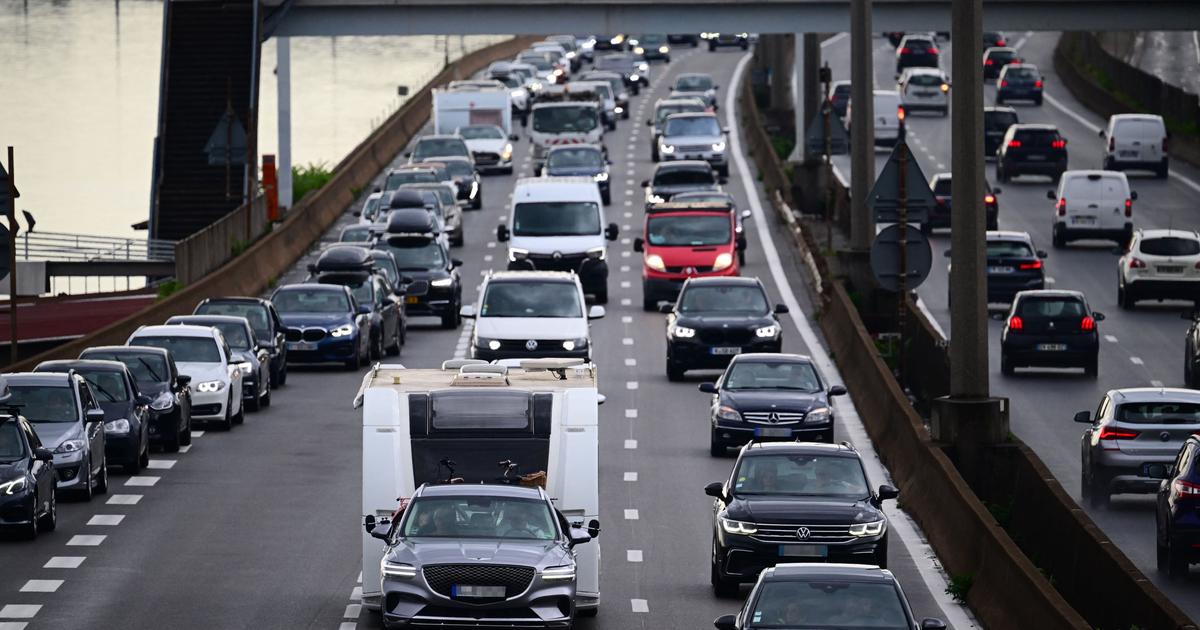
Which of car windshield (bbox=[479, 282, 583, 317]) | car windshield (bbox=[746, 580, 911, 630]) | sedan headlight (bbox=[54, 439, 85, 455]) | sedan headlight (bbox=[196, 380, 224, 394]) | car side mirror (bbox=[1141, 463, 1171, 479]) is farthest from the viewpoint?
car windshield (bbox=[479, 282, 583, 317])

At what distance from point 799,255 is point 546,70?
60169 mm

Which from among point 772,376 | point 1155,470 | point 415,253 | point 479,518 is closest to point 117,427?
point 772,376

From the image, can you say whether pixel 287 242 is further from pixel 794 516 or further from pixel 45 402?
pixel 794 516

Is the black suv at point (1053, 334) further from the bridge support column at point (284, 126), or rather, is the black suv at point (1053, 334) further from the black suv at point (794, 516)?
the bridge support column at point (284, 126)

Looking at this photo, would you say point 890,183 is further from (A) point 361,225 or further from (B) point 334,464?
(A) point 361,225

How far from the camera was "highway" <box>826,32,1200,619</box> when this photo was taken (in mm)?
26984

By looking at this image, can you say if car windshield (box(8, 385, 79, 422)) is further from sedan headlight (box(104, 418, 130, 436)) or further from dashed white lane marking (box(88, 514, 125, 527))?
sedan headlight (box(104, 418, 130, 436))

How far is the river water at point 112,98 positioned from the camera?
99875 millimetres

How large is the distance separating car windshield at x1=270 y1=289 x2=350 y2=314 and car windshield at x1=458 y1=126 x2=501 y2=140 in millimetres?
34385

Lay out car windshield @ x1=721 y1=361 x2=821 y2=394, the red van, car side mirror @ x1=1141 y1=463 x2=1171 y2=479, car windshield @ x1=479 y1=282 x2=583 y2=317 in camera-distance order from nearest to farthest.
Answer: car side mirror @ x1=1141 y1=463 x2=1171 y2=479 → car windshield @ x1=721 y1=361 x2=821 y2=394 → car windshield @ x1=479 y1=282 x2=583 y2=317 → the red van

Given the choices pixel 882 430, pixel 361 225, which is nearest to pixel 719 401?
pixel 882 430

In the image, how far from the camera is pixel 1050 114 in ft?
301

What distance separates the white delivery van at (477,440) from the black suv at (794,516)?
1462mm

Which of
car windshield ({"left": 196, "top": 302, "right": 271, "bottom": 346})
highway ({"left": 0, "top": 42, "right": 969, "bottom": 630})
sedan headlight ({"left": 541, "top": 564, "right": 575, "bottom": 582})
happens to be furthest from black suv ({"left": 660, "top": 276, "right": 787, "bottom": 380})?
sedan headlight ({"left": 541, "top": 564, "right": 575, "bottom": 582})
